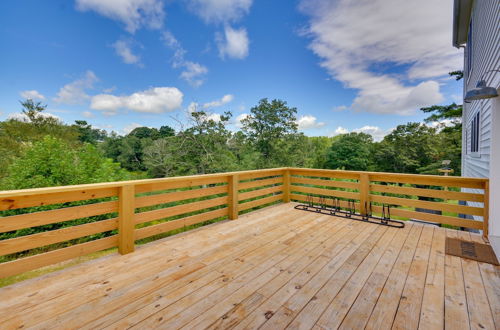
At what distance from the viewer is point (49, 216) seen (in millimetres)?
2100

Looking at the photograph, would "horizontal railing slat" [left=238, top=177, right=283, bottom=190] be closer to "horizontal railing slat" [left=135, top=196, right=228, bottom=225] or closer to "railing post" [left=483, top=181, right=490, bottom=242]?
"horizontal railing slat" [left=135, top=196, right=228, bottom=225]

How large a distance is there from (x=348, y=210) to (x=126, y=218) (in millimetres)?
3559

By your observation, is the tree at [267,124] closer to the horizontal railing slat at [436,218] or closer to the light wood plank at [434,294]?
the horizontal railing slat at [436,218]

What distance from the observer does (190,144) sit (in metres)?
9.16

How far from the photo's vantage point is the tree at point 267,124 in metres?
12.0

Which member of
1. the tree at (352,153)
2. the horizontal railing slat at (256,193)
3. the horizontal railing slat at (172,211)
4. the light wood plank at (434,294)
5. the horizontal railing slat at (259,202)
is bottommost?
the light wood plank at (434,294)

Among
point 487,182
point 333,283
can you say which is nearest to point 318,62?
point 487,182

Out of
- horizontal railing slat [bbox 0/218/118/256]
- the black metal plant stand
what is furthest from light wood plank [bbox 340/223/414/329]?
horizontal railing slat [bbox 0/218/118/256]

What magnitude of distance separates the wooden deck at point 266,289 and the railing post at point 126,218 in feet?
0.38

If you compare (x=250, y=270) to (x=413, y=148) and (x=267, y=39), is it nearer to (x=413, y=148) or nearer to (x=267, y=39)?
(x=267, y=39)

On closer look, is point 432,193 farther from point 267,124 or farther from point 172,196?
point 267,124

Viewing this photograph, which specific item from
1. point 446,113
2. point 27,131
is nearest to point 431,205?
point 446,113

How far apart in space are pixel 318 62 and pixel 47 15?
10.5m

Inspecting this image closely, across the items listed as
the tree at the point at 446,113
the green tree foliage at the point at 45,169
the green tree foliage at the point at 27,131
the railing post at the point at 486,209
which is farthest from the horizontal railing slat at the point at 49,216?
the tree at the point at 446,113
